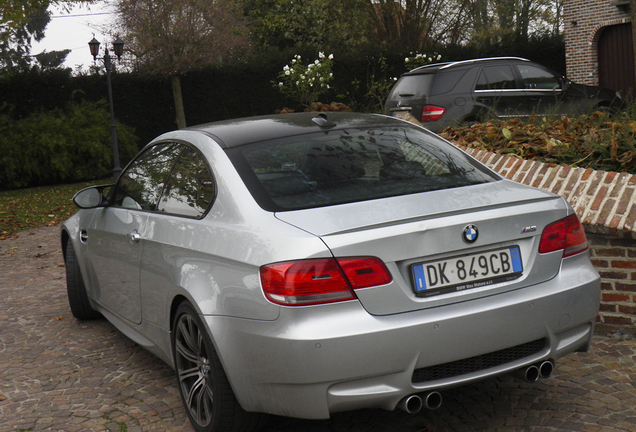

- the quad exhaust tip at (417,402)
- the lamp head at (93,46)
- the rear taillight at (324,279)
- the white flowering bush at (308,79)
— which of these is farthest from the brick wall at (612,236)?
the white flowering bush at (308,79)

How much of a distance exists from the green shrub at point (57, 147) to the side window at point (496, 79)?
11921 millimetres

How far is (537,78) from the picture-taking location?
14.3 m

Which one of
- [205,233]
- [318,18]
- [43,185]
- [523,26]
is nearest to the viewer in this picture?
[205,233]

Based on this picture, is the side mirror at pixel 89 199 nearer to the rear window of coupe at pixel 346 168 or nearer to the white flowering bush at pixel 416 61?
the rear window of coupe at pixel 346 168

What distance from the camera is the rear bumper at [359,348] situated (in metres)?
2.77

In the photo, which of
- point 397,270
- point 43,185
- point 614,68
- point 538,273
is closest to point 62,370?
point 397,270

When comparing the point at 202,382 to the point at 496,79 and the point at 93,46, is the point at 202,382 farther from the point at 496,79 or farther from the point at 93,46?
the point at 93,46

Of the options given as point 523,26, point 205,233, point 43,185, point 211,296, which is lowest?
point 43,185

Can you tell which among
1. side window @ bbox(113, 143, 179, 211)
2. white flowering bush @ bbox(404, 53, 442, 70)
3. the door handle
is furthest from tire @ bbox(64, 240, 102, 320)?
white flowering bush @ bbox(404, 53, 442, 70)

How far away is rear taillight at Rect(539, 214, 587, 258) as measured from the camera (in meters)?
3.19

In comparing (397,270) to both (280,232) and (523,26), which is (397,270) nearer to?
(280,232)

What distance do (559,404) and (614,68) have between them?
2085 centimetres

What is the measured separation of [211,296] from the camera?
3182 mm

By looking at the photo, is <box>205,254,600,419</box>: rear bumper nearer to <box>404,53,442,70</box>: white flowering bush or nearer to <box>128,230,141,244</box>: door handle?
<box>128,230,141,244</box>: door handle
